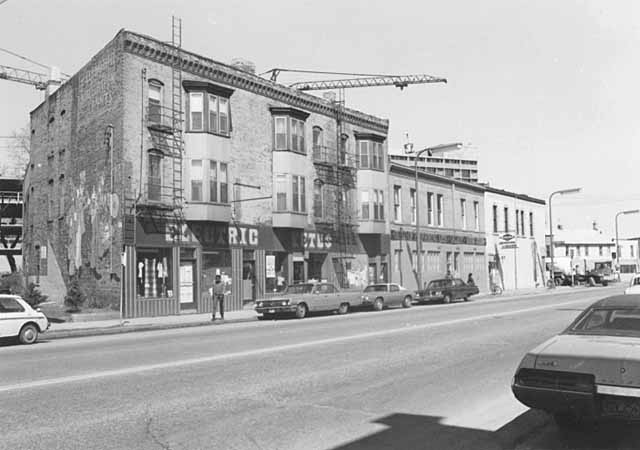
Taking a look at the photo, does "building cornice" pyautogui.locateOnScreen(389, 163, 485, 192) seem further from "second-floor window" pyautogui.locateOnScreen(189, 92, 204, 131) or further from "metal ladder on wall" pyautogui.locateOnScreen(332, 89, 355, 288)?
"second-floor window" pyautogui.locateOnScreen(189, 92, 204, 131)

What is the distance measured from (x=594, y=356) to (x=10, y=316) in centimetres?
1422

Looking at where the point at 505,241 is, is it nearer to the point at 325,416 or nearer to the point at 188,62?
the point at 188,62

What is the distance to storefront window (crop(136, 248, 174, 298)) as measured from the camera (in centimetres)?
2494

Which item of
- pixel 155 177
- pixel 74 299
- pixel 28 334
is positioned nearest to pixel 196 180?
pixel 155 177

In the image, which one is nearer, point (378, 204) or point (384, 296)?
point (384, 296)

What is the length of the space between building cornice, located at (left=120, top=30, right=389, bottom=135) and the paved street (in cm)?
1538

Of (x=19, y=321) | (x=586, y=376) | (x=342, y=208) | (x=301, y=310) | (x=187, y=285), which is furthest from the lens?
(x=342, y=208)

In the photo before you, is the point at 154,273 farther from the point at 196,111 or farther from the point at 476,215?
the point at 476,215

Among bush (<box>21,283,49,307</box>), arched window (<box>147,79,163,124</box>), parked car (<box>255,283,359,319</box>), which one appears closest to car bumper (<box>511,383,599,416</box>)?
parked car (<box>255,283,359,319</box>)

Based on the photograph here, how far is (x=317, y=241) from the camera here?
33281mm

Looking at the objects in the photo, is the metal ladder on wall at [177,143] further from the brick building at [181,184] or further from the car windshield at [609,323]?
the car windshield at [609,323]

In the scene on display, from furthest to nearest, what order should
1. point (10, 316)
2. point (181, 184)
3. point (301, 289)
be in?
point (181, 184) → point (301, 289) → point (10, 316)

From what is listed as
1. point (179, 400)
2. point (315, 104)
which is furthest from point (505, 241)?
point (179, 400)

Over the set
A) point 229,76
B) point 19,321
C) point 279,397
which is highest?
point 229,76
